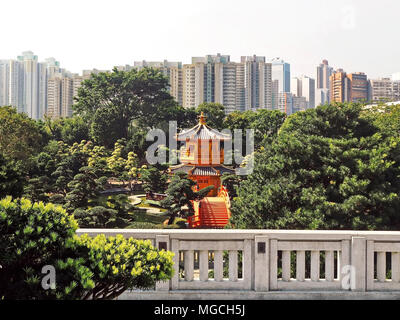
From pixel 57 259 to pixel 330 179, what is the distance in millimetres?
8625

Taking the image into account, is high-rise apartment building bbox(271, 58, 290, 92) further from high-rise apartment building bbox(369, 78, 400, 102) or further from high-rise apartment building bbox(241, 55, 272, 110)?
high-rise apartment building bbox(369, 78, 400, 102)

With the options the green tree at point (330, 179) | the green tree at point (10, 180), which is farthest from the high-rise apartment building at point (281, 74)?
the green tree at point (10, 180)

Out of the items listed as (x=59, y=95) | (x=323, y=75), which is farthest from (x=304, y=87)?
(x=59, y=95)

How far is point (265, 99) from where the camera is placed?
61.6 meters

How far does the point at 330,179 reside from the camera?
34.1ft

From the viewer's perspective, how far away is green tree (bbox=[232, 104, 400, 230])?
9.52 metres

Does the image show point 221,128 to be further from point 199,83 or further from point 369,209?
point 369,209

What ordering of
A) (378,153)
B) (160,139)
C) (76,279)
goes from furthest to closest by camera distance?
(160,139) < (378,153) < (76,279)

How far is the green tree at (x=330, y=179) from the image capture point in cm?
952

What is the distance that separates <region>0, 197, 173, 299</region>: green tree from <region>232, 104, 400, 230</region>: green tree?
684 cm

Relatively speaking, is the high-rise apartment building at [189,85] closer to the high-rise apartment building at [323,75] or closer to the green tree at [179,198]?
the high-rise apartment building at [323,75]

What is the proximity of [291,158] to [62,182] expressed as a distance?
16.3 metres

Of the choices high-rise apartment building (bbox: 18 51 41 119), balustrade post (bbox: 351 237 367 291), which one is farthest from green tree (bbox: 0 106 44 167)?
high-rise apartment building (bbox: 18 51 41 119)

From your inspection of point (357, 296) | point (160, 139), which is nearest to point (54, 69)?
point (160, 139)
